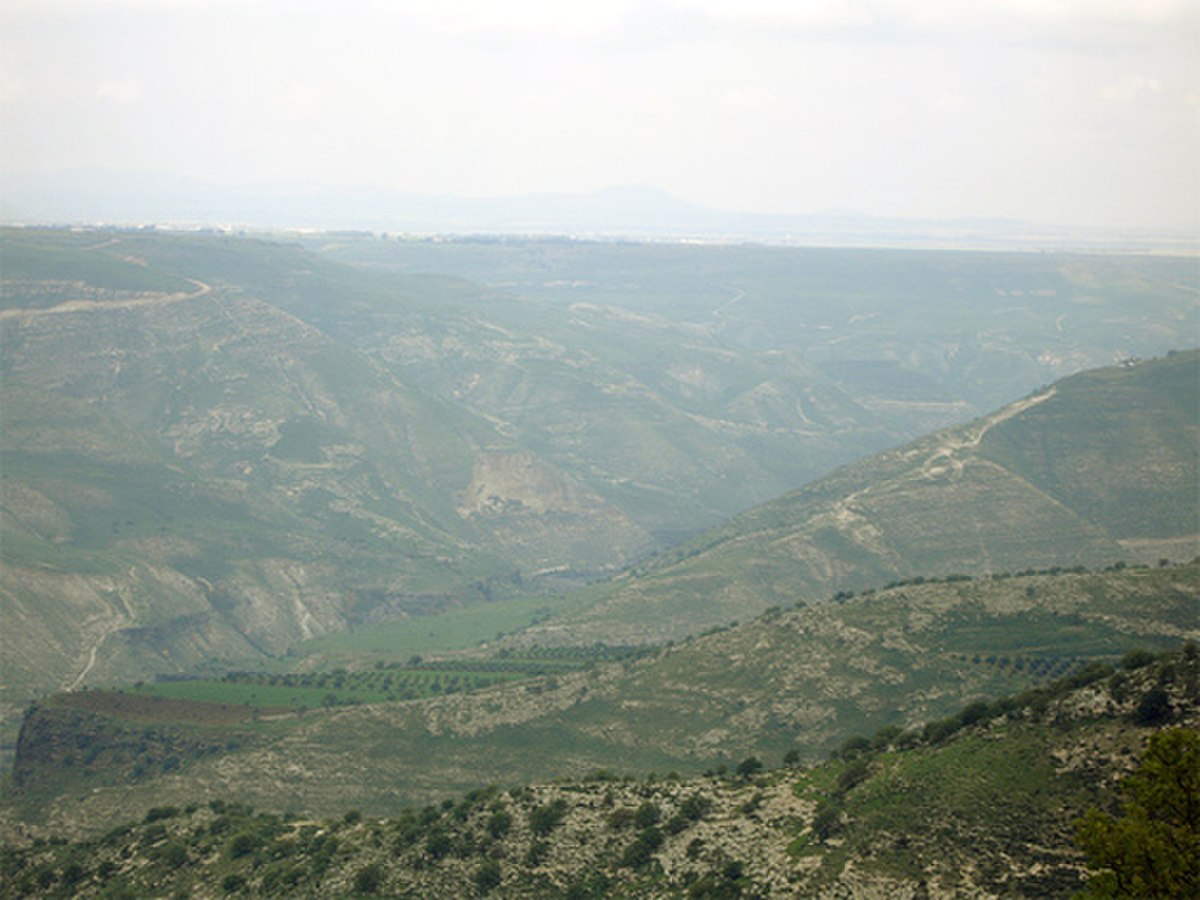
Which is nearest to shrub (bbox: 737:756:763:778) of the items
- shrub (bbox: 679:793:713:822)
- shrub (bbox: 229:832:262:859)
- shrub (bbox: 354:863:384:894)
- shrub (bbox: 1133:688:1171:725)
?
shrub (bbox: 679:793:713:822)

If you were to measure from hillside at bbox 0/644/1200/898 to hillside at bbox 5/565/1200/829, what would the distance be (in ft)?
81.7

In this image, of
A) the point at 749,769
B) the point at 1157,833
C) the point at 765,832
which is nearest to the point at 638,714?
the point at 749,769

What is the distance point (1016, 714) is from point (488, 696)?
68.4 metres

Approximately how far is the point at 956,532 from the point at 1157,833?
481 feet

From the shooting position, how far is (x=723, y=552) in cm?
19050

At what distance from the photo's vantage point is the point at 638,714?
372 ft

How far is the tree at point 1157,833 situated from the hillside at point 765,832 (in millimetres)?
9435

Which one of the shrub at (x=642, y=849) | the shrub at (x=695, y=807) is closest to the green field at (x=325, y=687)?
the shrub at (x=695, y=807)

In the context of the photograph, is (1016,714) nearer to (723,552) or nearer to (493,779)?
(493,779)

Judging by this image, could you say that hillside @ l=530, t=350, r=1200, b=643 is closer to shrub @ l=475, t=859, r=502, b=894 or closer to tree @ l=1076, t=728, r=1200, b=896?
shrub @ l=475, t=859, r=502, b=894

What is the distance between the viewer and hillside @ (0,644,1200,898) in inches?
1991

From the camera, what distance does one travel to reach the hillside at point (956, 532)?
167875 millimetres

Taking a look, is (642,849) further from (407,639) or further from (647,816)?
(407,639)

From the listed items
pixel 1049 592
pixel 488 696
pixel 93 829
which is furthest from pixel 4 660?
pixel 1049 592
